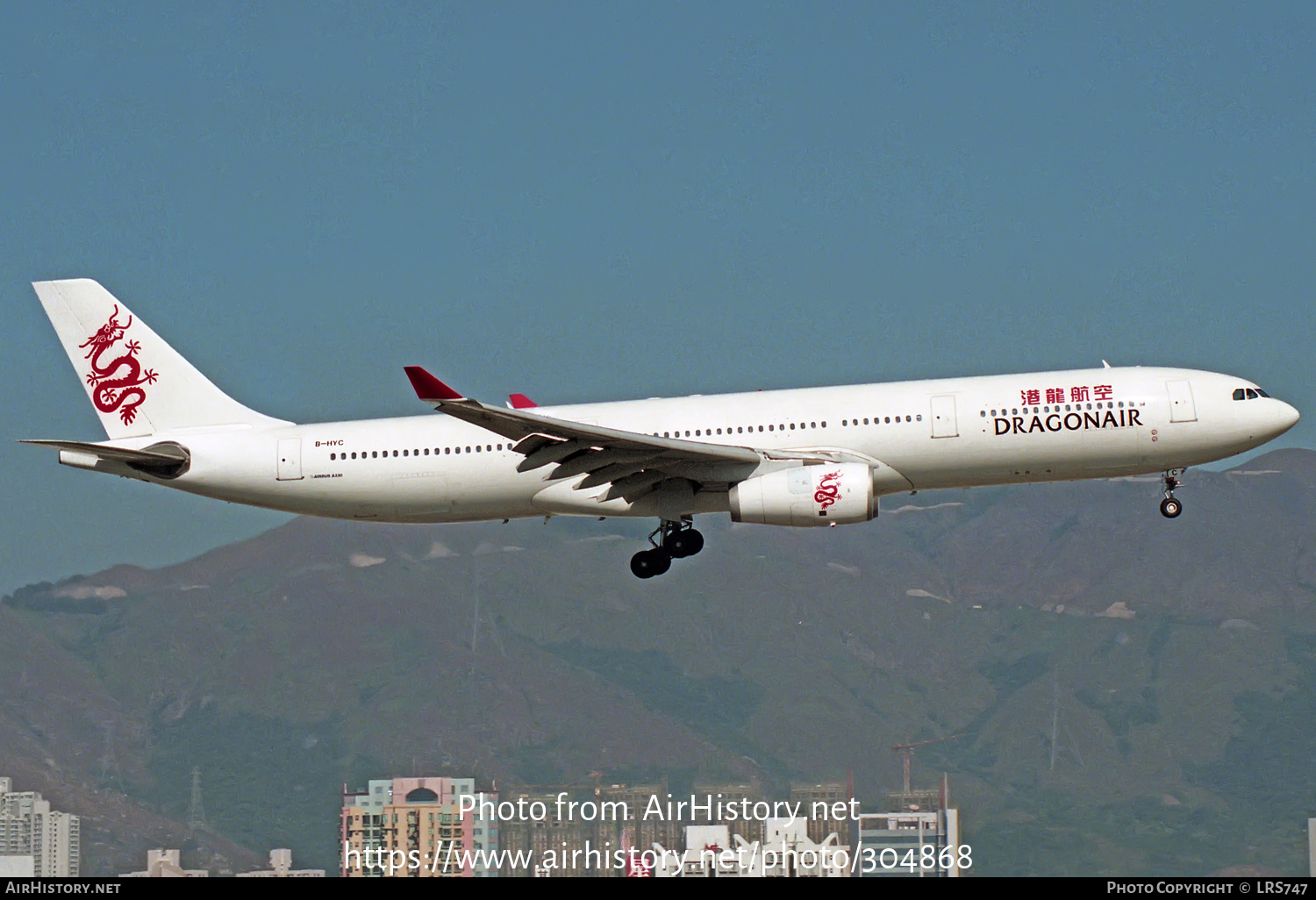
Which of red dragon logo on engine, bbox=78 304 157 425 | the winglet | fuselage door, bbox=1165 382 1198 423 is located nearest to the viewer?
the winglet

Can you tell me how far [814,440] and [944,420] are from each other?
2949mm

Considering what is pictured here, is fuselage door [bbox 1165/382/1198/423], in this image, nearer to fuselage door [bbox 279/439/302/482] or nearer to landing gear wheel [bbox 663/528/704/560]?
landing gear wheel [bbox 663/528/704/560]

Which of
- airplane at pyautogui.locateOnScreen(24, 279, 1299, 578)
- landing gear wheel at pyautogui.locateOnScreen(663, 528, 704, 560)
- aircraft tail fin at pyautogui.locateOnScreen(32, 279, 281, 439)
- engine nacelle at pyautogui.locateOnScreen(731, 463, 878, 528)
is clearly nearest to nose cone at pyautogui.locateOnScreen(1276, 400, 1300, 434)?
airplane at pyautogui.locateOnScreen(24, 279, 1299, 578)

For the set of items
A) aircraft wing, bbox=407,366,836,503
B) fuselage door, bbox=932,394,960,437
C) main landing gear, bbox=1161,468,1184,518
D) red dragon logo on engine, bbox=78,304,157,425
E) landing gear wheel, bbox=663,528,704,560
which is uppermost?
red dragon logo on engine, bbox=78,304,157,425

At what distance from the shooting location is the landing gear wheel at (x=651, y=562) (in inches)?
1690

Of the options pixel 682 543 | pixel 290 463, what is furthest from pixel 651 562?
pixel 290 463

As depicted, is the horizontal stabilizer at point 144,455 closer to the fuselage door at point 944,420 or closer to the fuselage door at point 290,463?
the fuselage door at point 290,463

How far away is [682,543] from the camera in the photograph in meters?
42.5

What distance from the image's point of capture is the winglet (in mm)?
34688

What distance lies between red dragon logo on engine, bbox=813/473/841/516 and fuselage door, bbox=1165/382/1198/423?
7.76m

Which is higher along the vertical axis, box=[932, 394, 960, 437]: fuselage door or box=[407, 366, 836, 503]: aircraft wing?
box=[932, 394, 960, 437]: fuselage door

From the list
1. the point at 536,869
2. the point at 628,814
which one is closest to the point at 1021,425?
the point at 536,869

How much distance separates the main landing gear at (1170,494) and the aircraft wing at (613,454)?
8122 millimetres

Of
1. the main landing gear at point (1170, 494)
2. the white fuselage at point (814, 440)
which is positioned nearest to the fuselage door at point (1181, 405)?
the white fuselage at point (814, 440)
